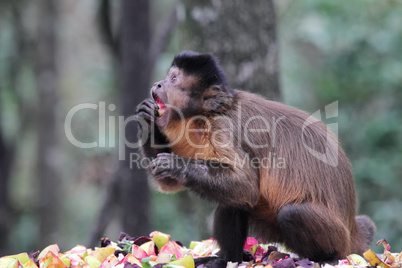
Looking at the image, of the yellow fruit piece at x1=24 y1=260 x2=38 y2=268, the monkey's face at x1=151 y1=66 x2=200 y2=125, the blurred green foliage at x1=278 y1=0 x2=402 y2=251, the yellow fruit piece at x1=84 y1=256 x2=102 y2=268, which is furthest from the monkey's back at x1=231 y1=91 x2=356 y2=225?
the blurred green foliage at x1=278 y1=0 x2=402 y2=251

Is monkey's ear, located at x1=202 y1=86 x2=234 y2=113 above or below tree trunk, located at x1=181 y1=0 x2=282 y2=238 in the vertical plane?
below

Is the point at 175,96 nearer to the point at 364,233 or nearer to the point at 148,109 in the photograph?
the point at 148,109

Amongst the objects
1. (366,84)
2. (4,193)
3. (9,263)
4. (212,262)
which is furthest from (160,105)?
(4,193)

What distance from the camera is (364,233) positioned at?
14.3ft

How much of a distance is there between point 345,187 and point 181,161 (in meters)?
1.19

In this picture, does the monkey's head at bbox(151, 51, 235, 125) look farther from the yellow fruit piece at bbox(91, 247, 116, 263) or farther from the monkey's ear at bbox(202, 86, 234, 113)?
the yellow fruit piece at bbox(91, 247, 116, 263)

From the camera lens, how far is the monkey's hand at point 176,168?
12.4ft

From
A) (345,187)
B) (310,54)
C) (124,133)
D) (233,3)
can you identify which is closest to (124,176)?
(124,133)

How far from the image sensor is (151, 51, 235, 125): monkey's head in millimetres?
4266

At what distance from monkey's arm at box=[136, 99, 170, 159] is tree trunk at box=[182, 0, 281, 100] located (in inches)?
55.4

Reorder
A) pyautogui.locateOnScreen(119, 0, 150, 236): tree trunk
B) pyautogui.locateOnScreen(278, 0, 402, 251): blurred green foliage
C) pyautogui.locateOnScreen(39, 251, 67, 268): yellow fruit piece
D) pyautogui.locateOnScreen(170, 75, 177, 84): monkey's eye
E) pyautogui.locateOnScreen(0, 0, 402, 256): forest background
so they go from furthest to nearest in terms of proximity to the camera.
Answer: pyautogui.locateOnScreen(278, 0, 402, 251): blurred green foliage, pyautogui.locateOnScreen(119, 0, 150, 236): tree trunk, pyautogui.locateOnScreen(0, 0, 402, 256): forest background, pyautogui.locateOnScreen(170, 75, 177, 84): monkey's eye, pyautogui.locateOnScreen(39, 251, 67, 268): yellow fruit piece

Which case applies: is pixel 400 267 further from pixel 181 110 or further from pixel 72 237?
pixel 72 237

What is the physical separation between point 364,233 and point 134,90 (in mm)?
3653

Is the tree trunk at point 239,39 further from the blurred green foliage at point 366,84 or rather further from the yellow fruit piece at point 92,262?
the blurred green foliage at point 366,84
